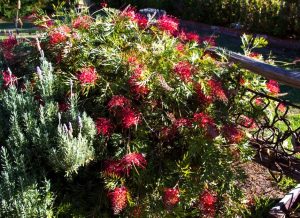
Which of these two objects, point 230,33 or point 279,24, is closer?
point 279,24

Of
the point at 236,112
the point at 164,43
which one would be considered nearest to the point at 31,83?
the point at 164,43

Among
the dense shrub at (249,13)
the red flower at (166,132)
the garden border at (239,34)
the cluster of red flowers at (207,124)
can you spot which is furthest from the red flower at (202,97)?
the dense shrub at (249,13)

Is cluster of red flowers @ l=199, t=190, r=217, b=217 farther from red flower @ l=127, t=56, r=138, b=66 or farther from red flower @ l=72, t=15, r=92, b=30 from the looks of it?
red flower @ l=72, t=15, r=92, b=30

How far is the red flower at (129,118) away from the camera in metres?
2.54

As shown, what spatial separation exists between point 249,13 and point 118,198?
8.60 m

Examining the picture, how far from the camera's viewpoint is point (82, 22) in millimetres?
3096

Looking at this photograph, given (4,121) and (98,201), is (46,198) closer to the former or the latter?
(98,201)

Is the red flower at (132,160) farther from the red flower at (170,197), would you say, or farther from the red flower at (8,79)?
the red flower at (8,79)

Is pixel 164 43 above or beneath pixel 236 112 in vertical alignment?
above

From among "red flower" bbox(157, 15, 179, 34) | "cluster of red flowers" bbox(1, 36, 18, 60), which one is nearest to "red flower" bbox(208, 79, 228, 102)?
"red flower" bbox(157, 15, 179, 34)

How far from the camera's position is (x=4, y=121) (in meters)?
2.74

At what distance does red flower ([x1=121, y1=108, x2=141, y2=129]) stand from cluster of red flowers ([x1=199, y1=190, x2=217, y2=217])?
1.91 ft

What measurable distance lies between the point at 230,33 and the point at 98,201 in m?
8.59

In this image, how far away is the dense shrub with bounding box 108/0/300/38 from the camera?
31.7 ft
